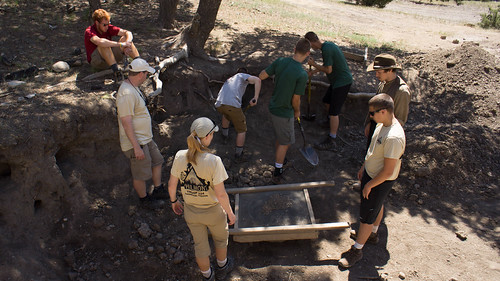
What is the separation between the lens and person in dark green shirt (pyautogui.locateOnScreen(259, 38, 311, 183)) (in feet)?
16.2

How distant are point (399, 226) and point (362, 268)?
103cm

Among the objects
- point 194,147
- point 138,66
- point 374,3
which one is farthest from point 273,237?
point 374,3

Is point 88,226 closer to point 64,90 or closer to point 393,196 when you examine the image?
point 64,90

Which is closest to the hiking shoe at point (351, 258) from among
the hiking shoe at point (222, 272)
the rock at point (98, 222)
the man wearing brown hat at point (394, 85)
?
the hiking shoe at point (222, 272)

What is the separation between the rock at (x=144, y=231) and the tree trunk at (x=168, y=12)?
5.56m

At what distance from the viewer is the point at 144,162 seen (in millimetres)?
4371

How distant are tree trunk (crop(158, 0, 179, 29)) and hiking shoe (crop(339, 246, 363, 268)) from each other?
22.0 feet

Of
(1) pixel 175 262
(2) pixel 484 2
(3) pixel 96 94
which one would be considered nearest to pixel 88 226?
(1) pixel 175 262

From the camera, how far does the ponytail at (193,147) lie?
3.17 meters

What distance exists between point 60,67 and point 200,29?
2722 mm

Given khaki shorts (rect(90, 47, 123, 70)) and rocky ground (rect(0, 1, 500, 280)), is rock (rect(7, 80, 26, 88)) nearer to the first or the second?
rocky ground (rect(0, 1, 500, 280))

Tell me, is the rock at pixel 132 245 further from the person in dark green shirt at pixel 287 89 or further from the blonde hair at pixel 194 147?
the person in dark green shirt at pixel 287 89

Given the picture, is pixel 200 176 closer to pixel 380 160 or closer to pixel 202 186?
pixel 202 186

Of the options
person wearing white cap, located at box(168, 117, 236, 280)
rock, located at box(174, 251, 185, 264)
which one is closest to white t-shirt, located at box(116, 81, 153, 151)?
person wearing white cap, located at box(168, 117, 236, 280)
